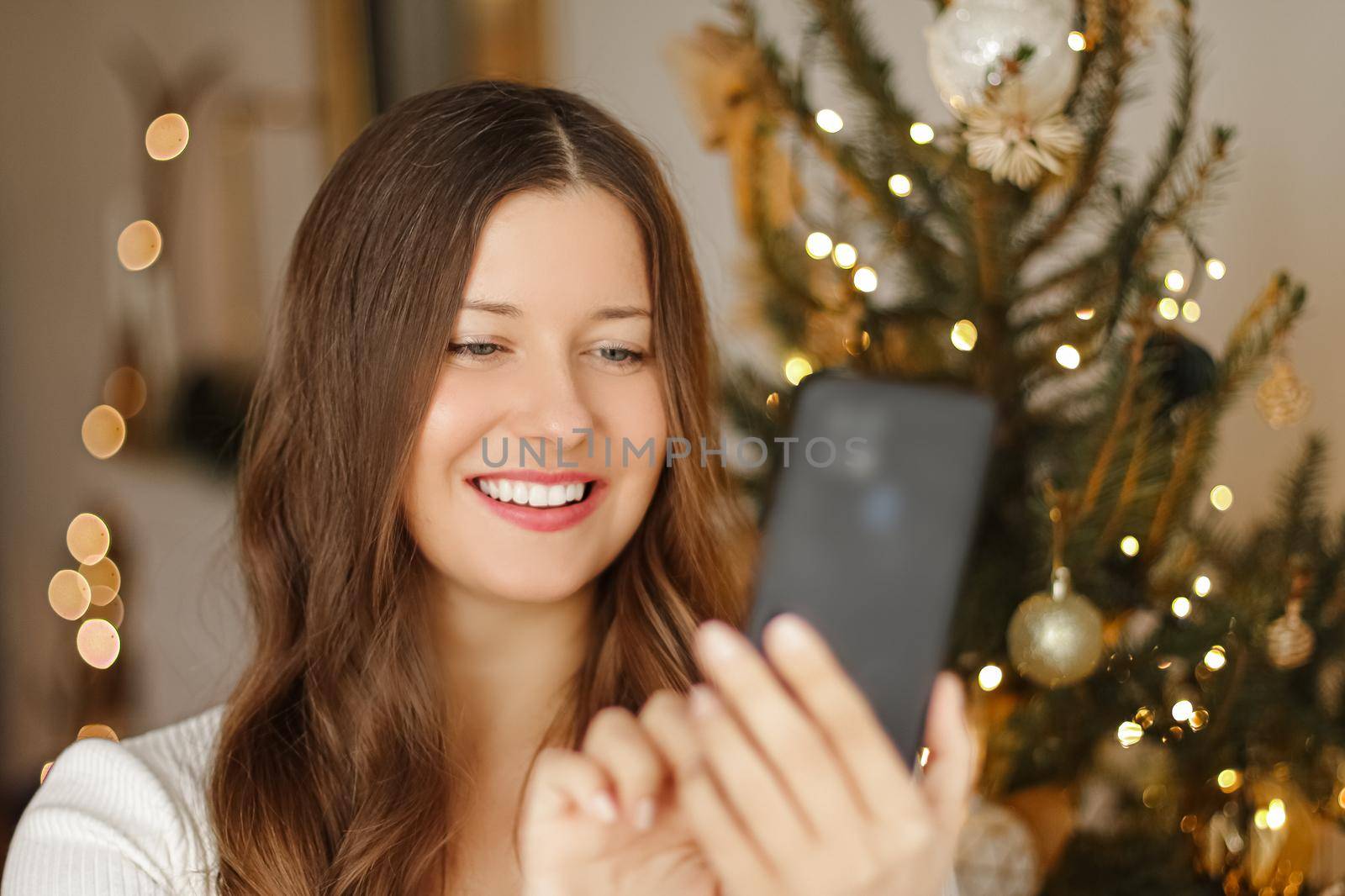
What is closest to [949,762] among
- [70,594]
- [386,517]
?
[386,517]

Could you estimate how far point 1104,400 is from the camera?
805mm

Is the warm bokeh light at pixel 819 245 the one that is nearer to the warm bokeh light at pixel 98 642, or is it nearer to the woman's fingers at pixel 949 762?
the woman's fingers at pixel 949 762

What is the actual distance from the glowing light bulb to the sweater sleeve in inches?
27.2

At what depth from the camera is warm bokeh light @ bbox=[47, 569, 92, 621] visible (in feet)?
6.26

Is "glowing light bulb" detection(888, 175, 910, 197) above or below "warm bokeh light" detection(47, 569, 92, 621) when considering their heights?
above

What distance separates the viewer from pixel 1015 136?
30.6 inches

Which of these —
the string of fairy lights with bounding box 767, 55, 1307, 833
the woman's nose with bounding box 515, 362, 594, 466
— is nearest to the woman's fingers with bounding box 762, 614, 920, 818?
the woman's nose with bounding box 515, 362, 594, 466

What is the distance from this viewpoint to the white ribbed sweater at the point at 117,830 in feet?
2.37

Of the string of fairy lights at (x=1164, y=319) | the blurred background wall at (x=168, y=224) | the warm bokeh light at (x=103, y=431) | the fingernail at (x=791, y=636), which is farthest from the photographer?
the warm bokeh light at (x=103, y=431)

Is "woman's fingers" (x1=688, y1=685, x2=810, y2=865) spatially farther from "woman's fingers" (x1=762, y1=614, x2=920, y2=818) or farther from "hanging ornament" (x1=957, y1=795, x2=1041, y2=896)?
"hanging ornament" (x1=957, y1=795, x2=1041, y2=896)

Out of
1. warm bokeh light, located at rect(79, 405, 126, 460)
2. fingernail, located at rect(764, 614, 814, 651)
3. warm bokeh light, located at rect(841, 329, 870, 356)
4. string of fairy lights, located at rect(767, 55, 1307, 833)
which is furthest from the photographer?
warm bokeh light, located at rect(79, 405, 126, 460)

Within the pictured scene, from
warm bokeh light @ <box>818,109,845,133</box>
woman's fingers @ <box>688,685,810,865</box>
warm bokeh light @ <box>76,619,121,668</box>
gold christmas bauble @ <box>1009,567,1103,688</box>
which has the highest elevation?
warm bokeh light @ <box>818,109,845,133</box>

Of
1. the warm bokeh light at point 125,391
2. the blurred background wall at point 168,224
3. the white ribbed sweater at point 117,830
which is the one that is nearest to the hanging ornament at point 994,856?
the white ribbed sweater at point 117,830

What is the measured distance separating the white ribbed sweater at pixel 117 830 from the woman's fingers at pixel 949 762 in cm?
31
